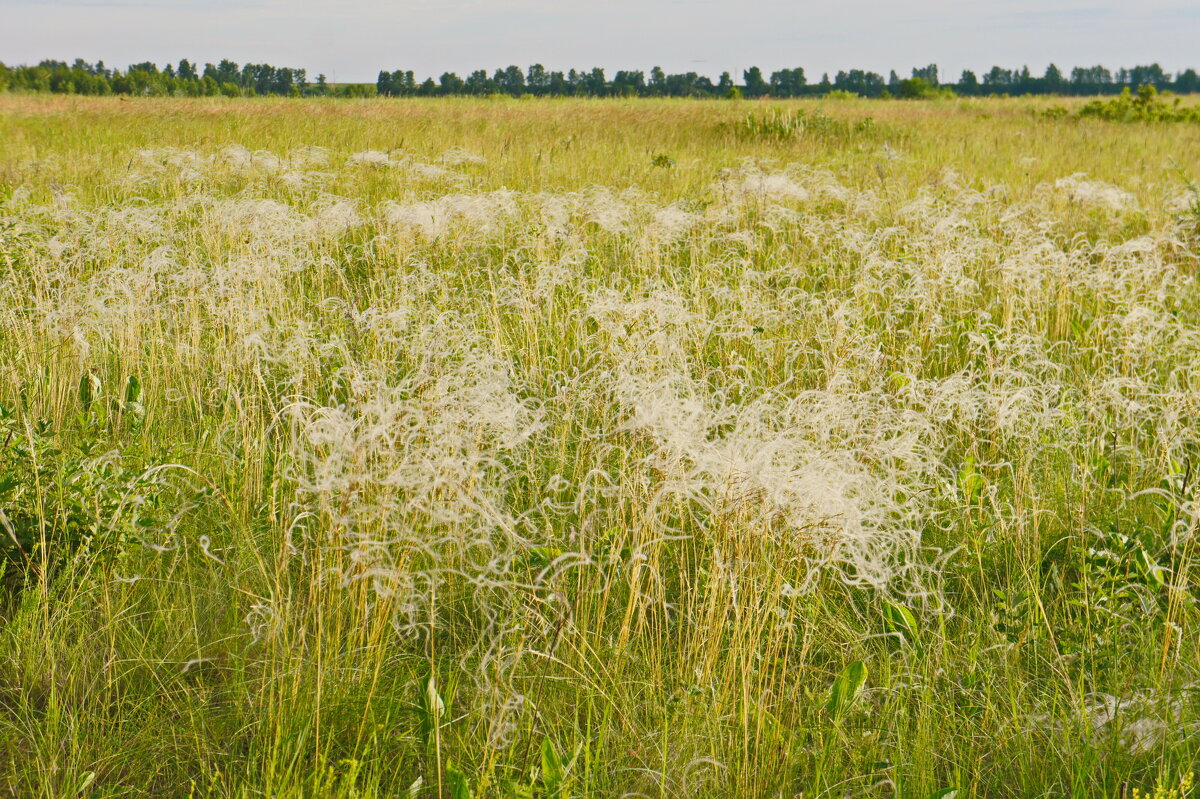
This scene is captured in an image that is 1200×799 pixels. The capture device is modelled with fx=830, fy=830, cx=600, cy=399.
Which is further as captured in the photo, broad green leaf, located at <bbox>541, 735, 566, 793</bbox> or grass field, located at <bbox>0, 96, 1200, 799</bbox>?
grass field, located at <bbox>0, 96, 1200, 799</bbox>

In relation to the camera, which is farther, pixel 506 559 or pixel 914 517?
pixel 914 517

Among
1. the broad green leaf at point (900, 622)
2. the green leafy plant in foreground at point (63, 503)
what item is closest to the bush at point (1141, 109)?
the broad green leaf at point (900, 622)

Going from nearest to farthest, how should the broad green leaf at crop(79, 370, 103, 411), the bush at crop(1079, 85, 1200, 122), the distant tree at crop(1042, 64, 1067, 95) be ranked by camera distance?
1. the broad green leaf at crop(79, 370, 103, 411)
2. the bush at crop(1079, 85, 1200, 122)
3. the distant tree at crop(1042, 64, 1067, 95)

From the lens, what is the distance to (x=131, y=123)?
12.3 meters

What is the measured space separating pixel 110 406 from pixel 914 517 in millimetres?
3046

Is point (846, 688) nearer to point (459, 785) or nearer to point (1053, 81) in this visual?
point (459, 785)

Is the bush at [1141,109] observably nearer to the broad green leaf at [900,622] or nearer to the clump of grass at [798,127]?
the clump of grass at [798,127]

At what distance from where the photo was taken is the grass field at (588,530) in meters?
1.83

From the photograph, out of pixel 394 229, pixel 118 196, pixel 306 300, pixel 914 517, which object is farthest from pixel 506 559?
pixel 118 196

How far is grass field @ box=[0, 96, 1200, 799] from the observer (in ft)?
6.00

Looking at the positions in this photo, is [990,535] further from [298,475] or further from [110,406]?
[110,406]

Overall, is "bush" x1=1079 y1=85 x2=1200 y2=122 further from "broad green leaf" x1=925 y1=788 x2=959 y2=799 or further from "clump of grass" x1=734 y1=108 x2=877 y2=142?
"broad green leaf" x1=925 y1=788 x2=959 y2=799

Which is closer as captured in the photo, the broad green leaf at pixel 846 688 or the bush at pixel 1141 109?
the broad green leaf at pixel 846 688

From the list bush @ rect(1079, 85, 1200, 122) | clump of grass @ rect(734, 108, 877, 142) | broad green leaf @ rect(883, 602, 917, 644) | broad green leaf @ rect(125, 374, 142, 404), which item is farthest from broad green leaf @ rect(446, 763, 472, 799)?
bush @ rect(1079, 85, 1200, 122)
